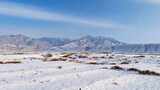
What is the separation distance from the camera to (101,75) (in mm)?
30781

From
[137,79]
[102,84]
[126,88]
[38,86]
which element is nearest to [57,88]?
[38,86]

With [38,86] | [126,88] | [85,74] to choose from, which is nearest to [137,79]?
[126,88]

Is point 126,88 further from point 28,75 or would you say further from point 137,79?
point 28,75

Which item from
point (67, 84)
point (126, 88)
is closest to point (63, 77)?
point (67, 84)

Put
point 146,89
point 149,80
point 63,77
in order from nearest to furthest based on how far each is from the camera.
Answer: point 146,89 → point 149,80 → point 63,77

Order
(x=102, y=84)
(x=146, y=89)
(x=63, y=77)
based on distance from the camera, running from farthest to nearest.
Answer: (x=63, y=77)
(x=102, y=84)
(x=146, y=89)

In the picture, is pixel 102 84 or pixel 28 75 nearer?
pixel 102 84

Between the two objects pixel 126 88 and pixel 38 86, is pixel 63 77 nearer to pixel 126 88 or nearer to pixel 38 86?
pixel 38 86

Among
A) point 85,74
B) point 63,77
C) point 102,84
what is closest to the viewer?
point 102,84

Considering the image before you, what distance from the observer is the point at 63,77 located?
28.7 metres

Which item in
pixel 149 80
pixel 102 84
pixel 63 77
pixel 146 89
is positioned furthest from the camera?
pixel 63 77

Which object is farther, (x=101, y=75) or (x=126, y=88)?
(x=101, y=75)

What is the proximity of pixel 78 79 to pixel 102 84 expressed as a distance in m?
4.07

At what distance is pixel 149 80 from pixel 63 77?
24.2 ft
